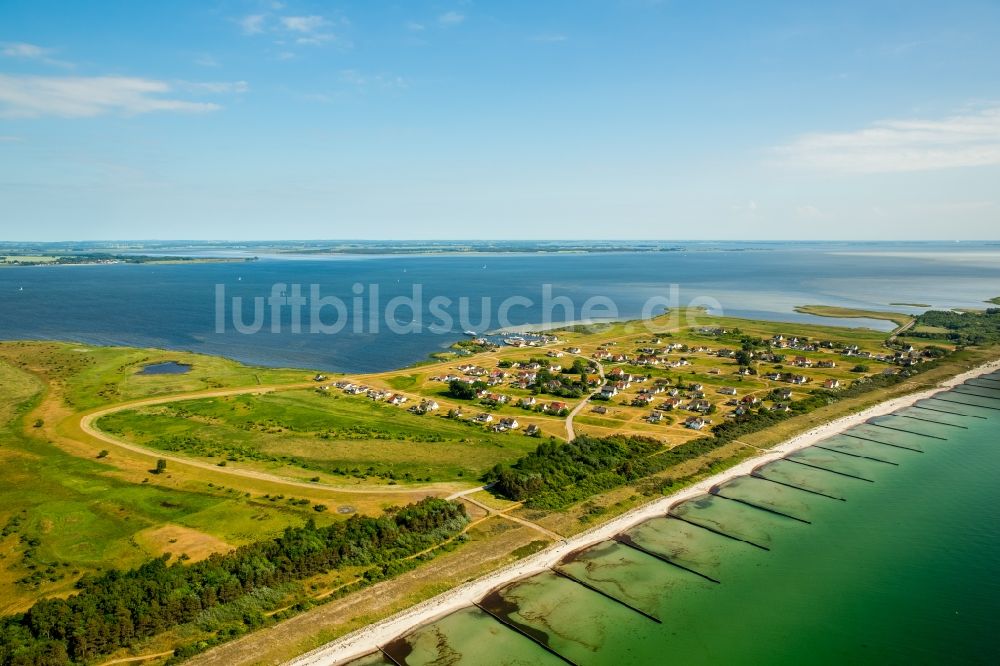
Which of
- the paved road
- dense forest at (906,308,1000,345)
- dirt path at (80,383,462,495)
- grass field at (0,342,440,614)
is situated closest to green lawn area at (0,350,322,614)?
grass field at (0,342,440,614)

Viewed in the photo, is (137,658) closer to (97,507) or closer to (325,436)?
(97,507)

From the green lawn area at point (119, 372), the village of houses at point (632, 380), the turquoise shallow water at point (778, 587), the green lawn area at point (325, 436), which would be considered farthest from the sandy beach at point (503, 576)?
the green lawn area at point (119, 372)

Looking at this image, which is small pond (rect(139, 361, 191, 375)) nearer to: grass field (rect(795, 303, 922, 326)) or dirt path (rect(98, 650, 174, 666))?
dirt path (rect(98, 650, 174, 666))

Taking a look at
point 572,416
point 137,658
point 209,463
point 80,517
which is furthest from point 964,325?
point 80,517

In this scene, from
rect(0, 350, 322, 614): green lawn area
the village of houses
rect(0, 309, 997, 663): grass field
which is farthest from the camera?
the village of houses

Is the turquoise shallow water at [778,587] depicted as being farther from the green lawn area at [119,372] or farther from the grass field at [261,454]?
the green lawn area at [119,372]
